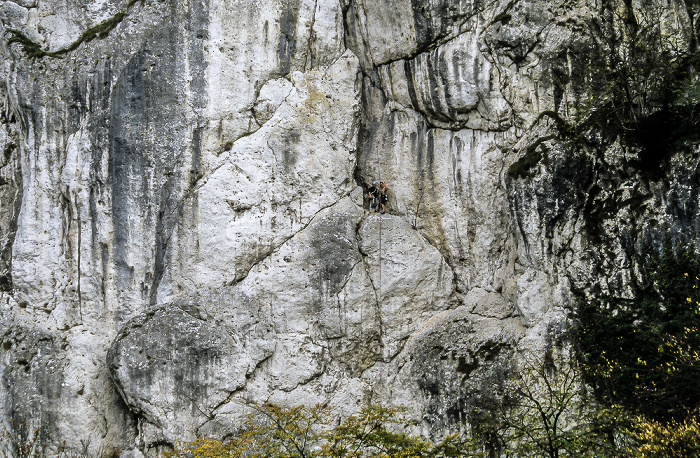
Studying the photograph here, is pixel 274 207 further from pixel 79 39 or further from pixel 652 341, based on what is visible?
pixel 652 341

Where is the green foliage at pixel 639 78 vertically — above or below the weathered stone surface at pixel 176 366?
above

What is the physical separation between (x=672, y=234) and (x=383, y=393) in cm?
808

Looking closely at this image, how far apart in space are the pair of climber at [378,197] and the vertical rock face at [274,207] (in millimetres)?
303

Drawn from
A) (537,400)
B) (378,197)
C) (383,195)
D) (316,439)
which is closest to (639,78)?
(383,195)

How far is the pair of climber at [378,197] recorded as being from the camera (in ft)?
65.4

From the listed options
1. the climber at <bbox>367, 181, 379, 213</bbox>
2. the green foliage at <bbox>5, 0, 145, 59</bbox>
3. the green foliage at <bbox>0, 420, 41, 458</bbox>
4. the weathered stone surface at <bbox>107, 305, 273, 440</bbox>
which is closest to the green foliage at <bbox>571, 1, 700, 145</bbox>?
the climber at <bbox>367, 181, 379, 213</bbox>

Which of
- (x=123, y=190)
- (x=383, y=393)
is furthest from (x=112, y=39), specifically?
(x=383, y=393)

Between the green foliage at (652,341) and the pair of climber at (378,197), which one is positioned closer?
the green foliage at (652,341)

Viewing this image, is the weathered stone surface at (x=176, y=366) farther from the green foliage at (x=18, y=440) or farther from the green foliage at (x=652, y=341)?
the green foliage at (x=652, y=341)

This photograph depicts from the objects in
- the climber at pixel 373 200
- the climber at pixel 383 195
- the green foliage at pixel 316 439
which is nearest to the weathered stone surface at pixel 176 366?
the green foliage at pixel 316 439

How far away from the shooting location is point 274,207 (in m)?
19.2

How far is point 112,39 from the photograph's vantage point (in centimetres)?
1936

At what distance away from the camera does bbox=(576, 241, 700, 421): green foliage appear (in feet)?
49.5

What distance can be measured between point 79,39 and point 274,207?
7.26 meters
